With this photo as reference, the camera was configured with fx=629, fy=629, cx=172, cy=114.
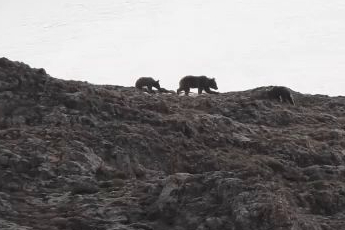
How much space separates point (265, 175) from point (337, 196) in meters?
1.63

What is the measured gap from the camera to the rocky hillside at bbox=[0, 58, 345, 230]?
12148mm

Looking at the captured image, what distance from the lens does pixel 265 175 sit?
46.8 feet

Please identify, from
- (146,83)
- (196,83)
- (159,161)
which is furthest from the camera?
(196,83)

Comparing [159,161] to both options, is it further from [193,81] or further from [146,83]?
[193,81]

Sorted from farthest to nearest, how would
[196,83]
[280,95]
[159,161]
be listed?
[196,83], [280,95], [159,161]

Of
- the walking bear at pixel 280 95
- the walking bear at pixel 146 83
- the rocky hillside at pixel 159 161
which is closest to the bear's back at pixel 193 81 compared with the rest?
→ the walking bear at pixel 146 83

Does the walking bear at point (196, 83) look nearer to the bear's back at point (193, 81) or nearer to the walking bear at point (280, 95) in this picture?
the bear's back at point (193, 81)

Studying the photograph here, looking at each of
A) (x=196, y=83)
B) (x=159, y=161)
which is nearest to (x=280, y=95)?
(x=196, y=83)

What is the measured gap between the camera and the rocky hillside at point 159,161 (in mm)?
12148

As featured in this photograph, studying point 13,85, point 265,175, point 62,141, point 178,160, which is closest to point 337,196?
point 265,175

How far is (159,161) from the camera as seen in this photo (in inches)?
671

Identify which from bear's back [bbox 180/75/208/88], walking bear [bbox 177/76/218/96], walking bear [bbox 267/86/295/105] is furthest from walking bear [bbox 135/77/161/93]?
walking bear [bbox 267/86/295/105]

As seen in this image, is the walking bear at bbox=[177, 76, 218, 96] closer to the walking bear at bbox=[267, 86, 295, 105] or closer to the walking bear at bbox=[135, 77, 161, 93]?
the walking bear at bbox=[135, 77, 161, 93]

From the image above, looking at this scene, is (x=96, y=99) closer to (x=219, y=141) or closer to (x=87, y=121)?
(x=87, y=121)
